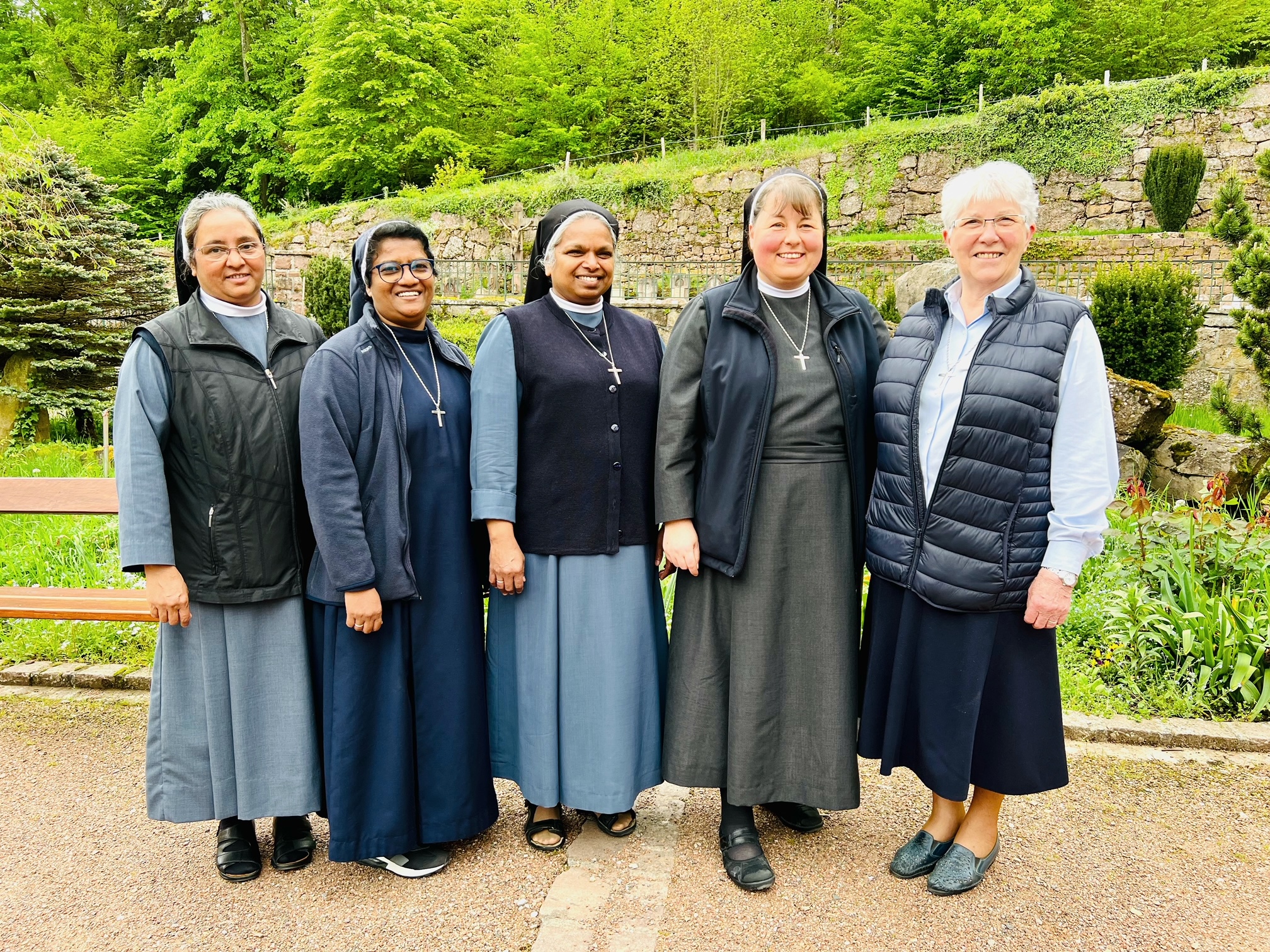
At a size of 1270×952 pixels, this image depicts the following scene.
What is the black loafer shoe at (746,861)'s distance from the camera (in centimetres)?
275

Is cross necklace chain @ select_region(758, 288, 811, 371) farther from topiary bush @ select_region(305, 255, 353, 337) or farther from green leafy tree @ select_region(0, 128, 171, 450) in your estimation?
topiary bush @ select_region(305, 255, 353, 337)

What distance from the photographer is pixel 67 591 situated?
14.0 feet

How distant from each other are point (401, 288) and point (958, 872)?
263 cm

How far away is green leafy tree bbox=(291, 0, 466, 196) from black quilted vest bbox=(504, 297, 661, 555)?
84.7 feet

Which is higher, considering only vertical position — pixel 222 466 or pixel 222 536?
pixel 222 466

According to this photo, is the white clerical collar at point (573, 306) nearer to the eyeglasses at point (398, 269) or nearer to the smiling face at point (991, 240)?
the eyeglasses at point (398, 269)

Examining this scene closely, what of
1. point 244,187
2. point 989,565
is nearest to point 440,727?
point 989,565

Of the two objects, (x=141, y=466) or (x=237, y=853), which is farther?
(x=237, y=853)

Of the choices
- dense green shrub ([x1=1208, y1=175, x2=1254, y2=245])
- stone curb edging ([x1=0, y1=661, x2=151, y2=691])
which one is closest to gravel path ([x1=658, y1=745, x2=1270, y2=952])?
stone curb edging ([x1=0, y1=661, x2=151, y2=691])

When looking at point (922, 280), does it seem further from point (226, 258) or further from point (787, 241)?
point (226, 258)

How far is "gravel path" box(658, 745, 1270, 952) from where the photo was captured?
99.1 inches

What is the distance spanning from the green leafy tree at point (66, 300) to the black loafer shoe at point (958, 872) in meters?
11.4

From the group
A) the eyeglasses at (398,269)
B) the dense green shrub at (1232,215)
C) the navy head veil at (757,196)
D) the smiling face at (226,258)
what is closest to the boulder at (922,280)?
the dense green shrub at (1232,215)

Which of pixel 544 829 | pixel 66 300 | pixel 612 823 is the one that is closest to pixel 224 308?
pixel 544 829
